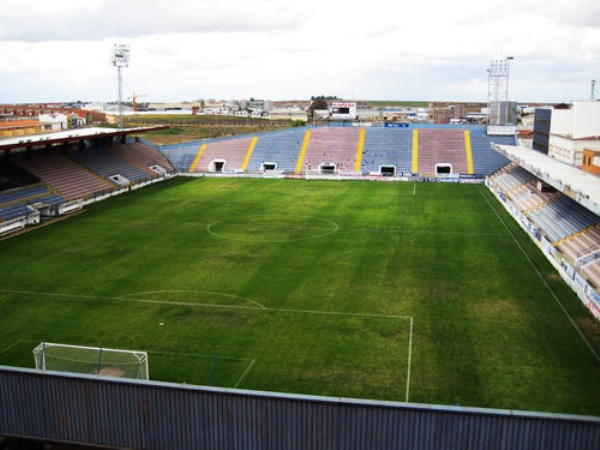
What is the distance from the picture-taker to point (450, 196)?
47031mm

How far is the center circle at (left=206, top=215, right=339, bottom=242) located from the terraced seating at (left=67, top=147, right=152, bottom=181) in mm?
17534

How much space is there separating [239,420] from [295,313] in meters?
9.87

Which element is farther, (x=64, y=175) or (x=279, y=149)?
(x=279, y=149)

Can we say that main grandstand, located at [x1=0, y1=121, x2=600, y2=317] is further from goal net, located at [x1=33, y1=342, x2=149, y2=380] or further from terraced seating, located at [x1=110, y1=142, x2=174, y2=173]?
goal net, located at [x1=33, y1=342, x2=149, y2=380]

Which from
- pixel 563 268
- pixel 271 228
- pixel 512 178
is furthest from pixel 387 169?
pixel 563 268

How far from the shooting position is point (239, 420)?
460 inches

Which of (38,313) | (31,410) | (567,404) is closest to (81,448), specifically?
(31,410)

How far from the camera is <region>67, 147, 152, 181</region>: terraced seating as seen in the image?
50000 mm

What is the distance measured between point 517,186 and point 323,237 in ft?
61.2

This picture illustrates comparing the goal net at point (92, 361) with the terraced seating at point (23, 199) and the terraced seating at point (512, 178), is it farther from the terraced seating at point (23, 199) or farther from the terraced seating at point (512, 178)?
the terraced seating at point (512, 178)

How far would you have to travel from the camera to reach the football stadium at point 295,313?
11727mm

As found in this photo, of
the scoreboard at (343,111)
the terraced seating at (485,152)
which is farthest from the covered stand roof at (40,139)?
the scoreboard at (343,111)

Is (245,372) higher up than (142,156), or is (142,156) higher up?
(142,156)

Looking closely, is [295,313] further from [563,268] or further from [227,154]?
[227,154]
